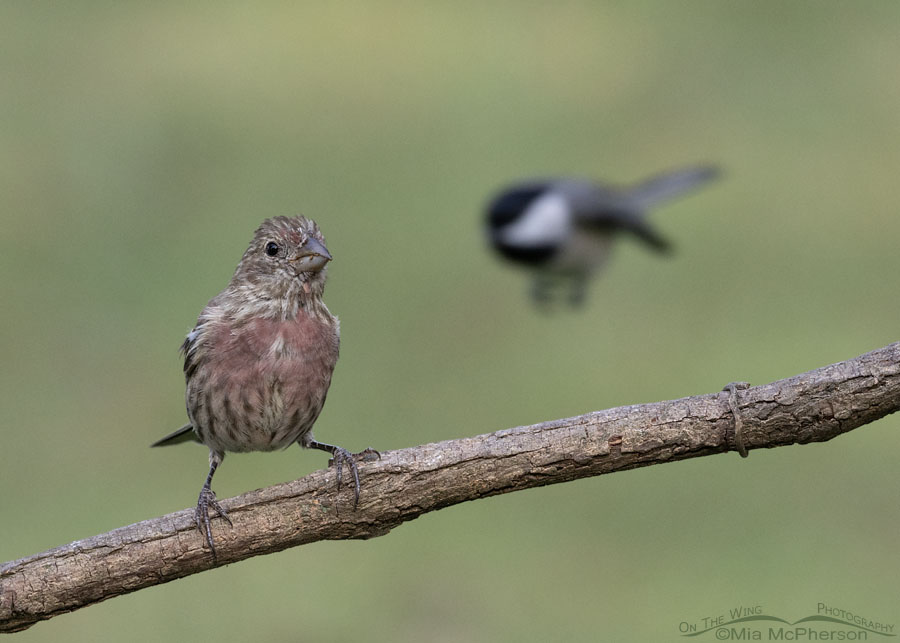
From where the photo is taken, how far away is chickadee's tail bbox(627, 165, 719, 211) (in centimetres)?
786

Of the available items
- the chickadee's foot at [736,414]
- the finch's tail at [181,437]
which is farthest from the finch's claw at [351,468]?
the chickadee's foot at [736,414]

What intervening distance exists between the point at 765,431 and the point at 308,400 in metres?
1.49

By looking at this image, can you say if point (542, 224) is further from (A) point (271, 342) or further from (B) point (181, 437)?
(A) point (271, 342)

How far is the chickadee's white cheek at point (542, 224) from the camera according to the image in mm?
7551

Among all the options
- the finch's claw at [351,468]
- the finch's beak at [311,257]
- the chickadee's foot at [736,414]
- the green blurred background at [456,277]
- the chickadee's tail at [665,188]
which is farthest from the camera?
the chickadee's tail at [665,188]

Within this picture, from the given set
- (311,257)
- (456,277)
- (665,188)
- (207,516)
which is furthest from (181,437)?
(456,277)

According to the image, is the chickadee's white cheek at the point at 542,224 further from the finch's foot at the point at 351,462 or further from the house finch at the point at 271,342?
the finch's foot at the point at 351,462

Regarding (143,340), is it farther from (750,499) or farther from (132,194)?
(750,499)

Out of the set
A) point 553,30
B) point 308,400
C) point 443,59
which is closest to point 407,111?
point 443,59

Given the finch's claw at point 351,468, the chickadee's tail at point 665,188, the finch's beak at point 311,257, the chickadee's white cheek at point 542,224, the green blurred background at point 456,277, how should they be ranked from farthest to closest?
the chickadee's tail at point 665,188, the chickadee's white cheek at point 542,224, the green blurred background at point 456,277, the finch's beak at point 311,257, the finch's claw at point 351,468

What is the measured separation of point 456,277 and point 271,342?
6235 mm

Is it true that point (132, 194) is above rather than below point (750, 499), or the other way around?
above

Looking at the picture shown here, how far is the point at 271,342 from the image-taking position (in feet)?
13.6

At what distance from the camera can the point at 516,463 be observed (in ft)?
12.2
